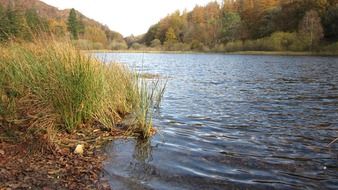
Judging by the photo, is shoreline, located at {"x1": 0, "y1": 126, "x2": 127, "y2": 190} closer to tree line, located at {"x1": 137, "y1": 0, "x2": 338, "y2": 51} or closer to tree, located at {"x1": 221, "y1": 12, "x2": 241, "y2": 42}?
tree line, located at {"x1": 137, "y1": 0, "x2": 338, "y2": 51}

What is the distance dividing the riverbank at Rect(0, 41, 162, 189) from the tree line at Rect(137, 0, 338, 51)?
2705 inches

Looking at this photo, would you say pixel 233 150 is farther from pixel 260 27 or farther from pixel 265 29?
pixel 260 27

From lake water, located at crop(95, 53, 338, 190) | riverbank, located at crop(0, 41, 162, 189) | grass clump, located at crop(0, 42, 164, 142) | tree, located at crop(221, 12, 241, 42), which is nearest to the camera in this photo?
riverbank, located at crop(0, 41, 162, 189)

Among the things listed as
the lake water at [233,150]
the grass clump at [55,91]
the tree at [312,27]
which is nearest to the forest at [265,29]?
the tree at [312,27]

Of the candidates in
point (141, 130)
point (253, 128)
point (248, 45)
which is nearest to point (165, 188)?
point (141, 130)

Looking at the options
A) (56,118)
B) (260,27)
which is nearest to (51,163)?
(56,118)

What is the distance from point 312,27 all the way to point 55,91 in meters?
76.3

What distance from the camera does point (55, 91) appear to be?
730 cm

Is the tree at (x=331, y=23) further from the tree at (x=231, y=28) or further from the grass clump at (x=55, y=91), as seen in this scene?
the grass clump at (x=55, y=91)

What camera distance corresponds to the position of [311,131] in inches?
377

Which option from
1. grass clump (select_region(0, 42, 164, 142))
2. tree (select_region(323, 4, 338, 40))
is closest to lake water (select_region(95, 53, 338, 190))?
grass clump (select_region(0, 42, 164, 142))

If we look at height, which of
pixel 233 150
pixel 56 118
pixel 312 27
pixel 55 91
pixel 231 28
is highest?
pixel 231 28

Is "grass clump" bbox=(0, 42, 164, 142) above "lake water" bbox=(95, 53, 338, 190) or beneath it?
above

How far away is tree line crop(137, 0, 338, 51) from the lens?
75750mm
